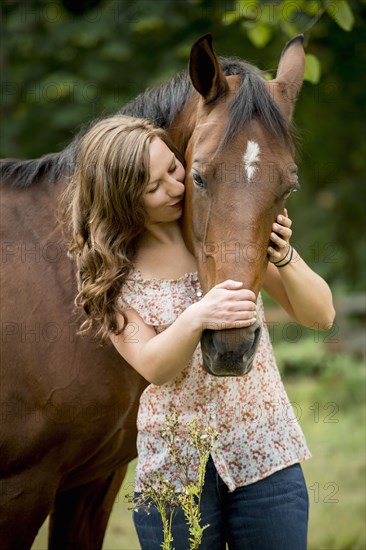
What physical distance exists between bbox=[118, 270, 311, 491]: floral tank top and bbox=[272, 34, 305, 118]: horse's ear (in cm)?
74

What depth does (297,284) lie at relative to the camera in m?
2.47

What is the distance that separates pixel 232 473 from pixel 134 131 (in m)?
1.17

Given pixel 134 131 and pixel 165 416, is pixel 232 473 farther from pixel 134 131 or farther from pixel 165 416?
pixel 134 131

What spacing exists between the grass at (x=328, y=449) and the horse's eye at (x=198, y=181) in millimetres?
1843

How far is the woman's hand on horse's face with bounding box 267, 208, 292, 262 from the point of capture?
7.85 ft

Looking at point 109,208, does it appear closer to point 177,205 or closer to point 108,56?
point 177,205

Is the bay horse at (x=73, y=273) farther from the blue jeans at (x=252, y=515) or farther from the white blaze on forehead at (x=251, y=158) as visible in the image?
the blue jeans at (x=252, y=515)

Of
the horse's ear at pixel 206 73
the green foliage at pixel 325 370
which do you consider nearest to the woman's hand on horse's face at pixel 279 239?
the horse's ear at pixel 206 73

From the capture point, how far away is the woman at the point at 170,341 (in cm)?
241

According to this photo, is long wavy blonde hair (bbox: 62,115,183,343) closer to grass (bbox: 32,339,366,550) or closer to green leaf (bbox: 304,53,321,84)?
green leaf (bbox: 304,53,321,84)

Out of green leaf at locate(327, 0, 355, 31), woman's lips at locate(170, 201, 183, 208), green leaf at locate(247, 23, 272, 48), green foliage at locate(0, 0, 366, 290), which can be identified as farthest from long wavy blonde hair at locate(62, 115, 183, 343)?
green foliage at locate(0, 0, 366, 290)

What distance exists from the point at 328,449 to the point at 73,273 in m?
4.06

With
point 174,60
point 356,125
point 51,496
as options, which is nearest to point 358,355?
point 356,125

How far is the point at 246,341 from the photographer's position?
2201mm
